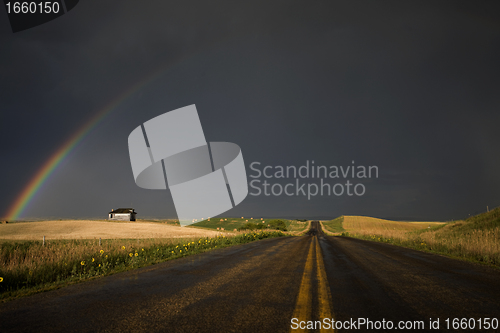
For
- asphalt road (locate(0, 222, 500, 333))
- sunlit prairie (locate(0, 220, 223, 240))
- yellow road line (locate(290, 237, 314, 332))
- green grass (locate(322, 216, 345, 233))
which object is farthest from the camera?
green grass (locate(322, 216, 345, 233))

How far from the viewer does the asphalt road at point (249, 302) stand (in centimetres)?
373

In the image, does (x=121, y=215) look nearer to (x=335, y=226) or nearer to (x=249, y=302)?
(x=335, y=226)

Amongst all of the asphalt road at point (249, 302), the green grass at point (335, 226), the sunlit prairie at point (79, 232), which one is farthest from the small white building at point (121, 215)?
the asphalt road at point (249, 302)

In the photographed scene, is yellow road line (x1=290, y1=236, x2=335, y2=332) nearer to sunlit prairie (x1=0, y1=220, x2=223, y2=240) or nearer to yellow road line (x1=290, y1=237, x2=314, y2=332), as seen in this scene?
yellow road line (x1=290, y1=237, x2=314, y2=332)

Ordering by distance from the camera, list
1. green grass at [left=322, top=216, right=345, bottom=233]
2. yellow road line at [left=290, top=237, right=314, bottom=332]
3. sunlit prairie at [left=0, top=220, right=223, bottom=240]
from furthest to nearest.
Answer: green grass at [left=322, top=216, right=345, bottom=233], sunlit prairie at [left=0, top=220, right=223, bottom=240], yellow road line at [left=290, top=237, right=314, bottom=332]

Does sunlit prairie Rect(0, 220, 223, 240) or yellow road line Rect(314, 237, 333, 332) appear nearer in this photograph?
yellow road line Rect(314, 237, 333, 332)

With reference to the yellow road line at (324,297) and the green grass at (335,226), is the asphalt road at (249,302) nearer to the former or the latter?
the yellow road line at (324,297)

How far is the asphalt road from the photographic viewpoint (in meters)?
3.73

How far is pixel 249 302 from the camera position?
4.62 meters

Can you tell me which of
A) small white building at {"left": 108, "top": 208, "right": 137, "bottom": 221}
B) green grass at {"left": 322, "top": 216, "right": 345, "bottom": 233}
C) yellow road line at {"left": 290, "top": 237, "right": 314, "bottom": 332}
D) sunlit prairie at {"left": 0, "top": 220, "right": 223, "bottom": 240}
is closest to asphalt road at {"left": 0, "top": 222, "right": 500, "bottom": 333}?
yellow road line at {"left": 290, "top": 237, "right": 314, "bottom": 332}

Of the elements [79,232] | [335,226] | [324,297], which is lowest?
[335,226]

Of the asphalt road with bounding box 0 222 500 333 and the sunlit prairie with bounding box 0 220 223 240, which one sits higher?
the asphalt road with bounding box 0 222 500 333

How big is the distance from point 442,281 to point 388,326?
3.96 meters

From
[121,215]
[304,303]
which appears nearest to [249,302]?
[304,303]
